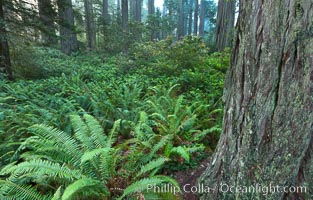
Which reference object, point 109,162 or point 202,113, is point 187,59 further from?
point 109,162

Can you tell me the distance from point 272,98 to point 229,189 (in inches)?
32.5

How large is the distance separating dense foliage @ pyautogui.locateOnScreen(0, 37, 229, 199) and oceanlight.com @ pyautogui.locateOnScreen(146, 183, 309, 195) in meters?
0.12

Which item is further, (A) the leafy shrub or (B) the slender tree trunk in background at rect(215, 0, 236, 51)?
(B) the slender tree trunk in background at rect(215, 0, 236, 51)

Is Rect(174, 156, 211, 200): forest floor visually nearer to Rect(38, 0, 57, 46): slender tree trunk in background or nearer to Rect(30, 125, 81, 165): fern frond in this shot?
Rect(30, 125, 81, 165): fern frond

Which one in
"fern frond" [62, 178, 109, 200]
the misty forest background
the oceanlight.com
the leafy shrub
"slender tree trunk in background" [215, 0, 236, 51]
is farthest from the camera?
"slender tree trunk in background" [215, 0, 236, 51]

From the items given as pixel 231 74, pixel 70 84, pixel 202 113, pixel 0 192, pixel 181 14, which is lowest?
pixel 0 192

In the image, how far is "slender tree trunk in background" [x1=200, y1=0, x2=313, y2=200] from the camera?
1.27m

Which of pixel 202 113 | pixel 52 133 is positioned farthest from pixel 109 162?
pixel 202 113

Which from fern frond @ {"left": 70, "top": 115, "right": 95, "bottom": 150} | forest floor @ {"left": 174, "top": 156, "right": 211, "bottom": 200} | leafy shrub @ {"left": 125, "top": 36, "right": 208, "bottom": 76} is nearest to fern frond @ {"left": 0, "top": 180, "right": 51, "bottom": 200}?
fern frond @ {"left": 70, "top": 115, "right": 95, "bottom": 150}

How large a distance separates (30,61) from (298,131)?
6993 millimetres

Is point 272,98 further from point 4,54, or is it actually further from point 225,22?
point 225,22

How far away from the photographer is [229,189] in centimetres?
179

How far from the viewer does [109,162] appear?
237 centimetres

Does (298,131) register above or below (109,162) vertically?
above
